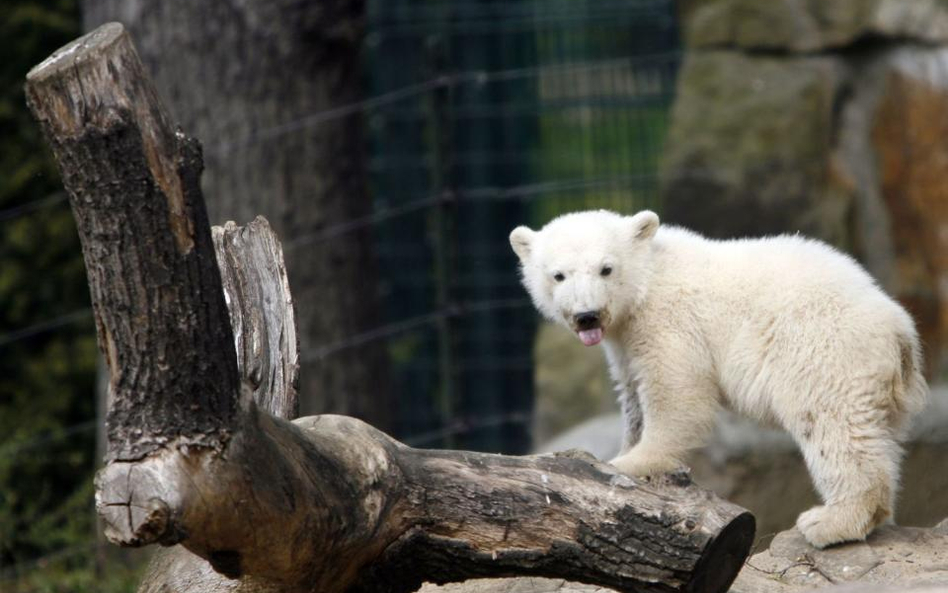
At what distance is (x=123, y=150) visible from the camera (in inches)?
103

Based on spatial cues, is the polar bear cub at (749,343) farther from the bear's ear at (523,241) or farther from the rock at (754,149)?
the rock at (754,149)

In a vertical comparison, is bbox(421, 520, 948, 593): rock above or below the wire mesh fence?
below

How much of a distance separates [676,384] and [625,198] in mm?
3784

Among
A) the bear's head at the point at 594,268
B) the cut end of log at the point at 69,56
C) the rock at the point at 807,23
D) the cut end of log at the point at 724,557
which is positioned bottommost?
the cut end of log at the point at 724,557

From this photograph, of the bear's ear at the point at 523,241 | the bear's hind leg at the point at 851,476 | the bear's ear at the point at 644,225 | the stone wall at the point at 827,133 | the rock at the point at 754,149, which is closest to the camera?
the bear's hind leg at the point at 851,476

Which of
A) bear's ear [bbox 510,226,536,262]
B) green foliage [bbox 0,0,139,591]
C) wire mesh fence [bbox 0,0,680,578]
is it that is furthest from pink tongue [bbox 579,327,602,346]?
green foliage [bbox 0,0,139,591]

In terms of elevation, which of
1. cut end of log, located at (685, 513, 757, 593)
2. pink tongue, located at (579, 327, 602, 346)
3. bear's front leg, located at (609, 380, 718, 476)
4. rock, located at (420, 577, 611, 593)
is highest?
pink tongue, located at (579, 327, 602, 346)

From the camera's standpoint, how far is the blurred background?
6062 millimetres

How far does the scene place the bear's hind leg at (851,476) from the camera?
3938 mm

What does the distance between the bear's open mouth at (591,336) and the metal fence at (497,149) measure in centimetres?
305

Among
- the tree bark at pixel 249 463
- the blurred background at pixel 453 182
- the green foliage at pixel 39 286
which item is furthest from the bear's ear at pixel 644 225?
the green foliage at pixel 39 286

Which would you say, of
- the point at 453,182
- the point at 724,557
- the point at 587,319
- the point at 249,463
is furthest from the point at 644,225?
the point at 453,182

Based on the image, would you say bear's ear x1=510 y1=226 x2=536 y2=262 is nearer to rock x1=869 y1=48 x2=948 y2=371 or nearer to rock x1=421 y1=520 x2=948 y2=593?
rock x1=421 y1=520 x2=948 y2=593

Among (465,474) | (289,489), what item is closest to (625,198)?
(465,474)
